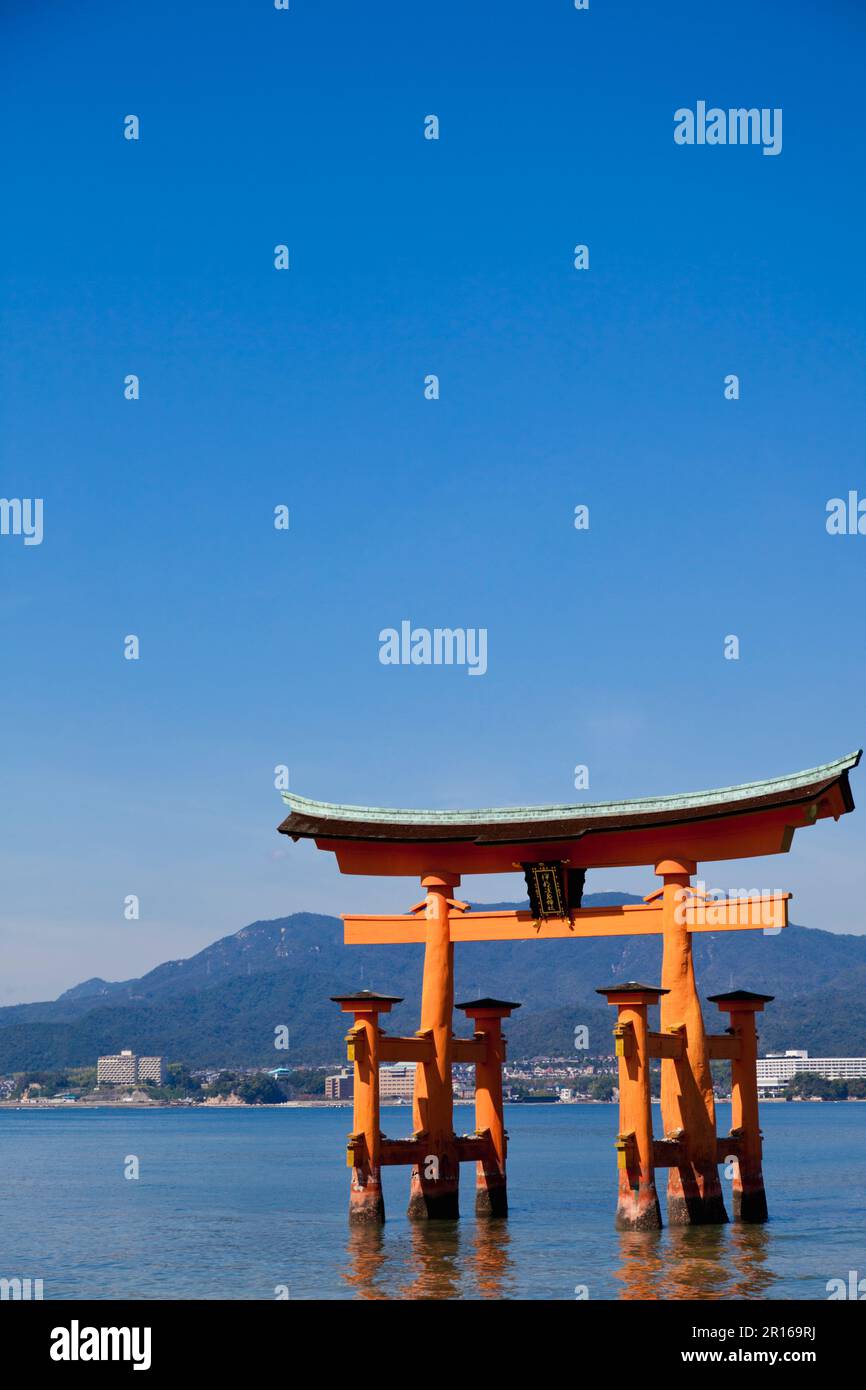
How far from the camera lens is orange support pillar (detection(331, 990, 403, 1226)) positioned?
2625cm

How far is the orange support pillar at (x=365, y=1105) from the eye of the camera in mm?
26250

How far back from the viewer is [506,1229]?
2967 cm

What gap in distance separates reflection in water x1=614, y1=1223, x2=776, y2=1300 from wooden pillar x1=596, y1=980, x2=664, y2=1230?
0.37 m

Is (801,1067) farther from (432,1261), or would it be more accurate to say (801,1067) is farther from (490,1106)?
(432,1261)

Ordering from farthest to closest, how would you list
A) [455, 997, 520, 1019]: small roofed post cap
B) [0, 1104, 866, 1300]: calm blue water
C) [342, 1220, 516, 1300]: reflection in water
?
1. [455, 997, 520, 1019]: small roofed post cap
2. [0, 1104, 866, 1300]: calm blue water
3. [342, 1220, 516, 1300]: reflection in water

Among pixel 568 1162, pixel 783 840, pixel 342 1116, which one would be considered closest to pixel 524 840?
pixel 783 840

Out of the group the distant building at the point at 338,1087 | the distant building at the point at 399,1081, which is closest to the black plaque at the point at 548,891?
the distant building at the point at 399,1081

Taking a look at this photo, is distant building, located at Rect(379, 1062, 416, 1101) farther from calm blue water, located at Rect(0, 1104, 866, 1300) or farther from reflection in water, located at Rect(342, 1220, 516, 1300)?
reflection in water, located at Rect(342, 1220, 516, 1300)

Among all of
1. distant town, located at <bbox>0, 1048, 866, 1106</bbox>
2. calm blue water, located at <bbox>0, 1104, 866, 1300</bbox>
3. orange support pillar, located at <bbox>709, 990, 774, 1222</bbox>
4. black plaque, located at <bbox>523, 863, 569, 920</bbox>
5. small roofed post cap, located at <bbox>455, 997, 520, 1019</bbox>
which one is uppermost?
black plaque, located at <bbox>523, 863, 569, 920</bbox>

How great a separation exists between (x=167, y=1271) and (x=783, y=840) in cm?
1291

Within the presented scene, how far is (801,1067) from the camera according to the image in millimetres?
184875

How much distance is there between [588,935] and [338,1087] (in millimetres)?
162090

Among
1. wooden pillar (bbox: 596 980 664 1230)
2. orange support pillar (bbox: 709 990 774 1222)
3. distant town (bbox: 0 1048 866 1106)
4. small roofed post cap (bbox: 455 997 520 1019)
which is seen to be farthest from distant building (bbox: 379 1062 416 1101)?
wooden pillar (bbox: 596 980 664 1230)
